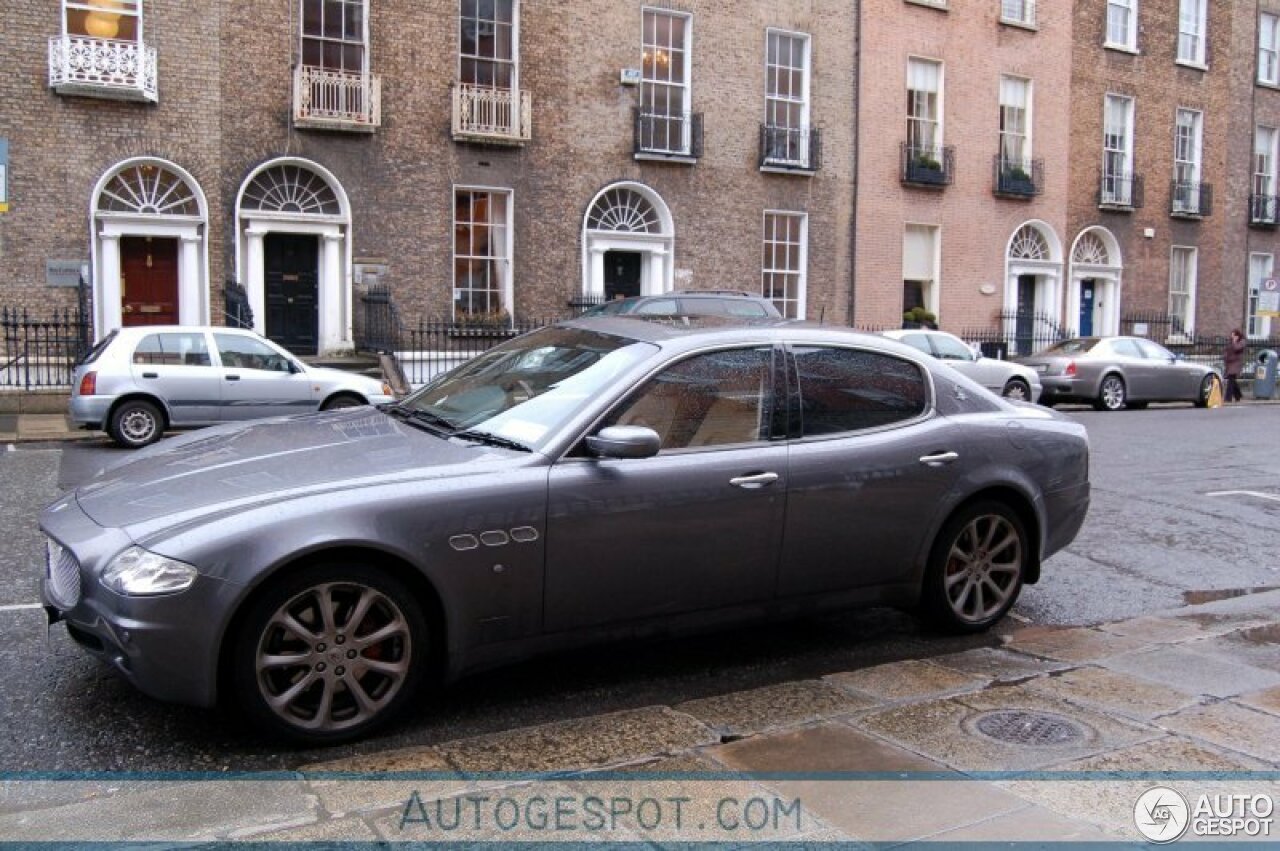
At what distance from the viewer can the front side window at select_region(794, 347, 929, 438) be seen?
208 inches

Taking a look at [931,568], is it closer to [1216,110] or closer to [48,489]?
[48,489]

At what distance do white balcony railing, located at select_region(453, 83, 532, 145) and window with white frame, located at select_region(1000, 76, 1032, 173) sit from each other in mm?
13012

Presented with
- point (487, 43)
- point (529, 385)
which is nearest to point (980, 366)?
point (487, 43)

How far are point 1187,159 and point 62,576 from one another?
3385 cm

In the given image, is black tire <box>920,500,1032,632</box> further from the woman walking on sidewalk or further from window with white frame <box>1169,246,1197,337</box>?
window with white frame <box>1169,246,1197,337</box>

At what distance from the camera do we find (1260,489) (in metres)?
10.9

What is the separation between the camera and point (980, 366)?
67.3 ft

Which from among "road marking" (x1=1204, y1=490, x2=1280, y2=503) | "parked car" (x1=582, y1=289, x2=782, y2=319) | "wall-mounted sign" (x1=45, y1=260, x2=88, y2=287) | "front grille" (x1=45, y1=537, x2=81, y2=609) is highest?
"wall-mounted sign" (x1=45, y1=260, x2=88, y2=287)

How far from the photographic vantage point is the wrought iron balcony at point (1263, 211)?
110 ft

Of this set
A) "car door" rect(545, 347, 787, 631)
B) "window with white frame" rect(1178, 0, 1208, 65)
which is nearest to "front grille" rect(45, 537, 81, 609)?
"car door" rect(545, 347, 787, 631)

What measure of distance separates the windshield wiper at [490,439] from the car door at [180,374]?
33.9 ft

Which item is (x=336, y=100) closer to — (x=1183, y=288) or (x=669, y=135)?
(x=669, y=135)

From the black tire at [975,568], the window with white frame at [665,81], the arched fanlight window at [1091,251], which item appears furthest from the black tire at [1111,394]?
the black tire at [975,568]

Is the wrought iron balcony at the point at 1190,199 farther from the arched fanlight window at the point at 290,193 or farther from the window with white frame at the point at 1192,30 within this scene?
the arched fanlight window at the point at 290,193
